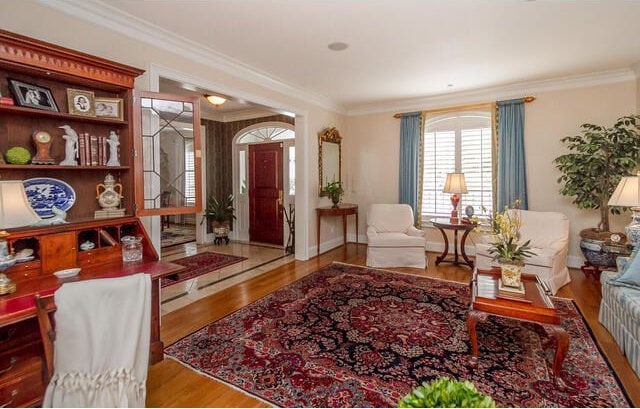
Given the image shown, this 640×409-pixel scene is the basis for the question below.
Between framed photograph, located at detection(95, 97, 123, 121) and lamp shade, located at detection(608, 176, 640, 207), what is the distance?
15.1ft

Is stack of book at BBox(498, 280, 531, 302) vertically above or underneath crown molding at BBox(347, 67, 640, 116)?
underneath

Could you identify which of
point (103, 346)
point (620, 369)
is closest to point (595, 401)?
point (620, 369)

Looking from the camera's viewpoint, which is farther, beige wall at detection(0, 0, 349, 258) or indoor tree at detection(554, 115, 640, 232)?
indoor tree at detection(554, 115, 640, 232)

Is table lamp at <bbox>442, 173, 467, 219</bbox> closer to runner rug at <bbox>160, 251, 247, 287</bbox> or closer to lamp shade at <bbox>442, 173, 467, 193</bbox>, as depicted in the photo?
lamp shade at <bbox>442, 173, 467, 193</bbox>

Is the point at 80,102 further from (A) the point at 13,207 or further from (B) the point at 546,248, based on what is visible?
(B) the point at 546,248

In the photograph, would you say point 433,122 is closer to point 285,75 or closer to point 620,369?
point 285,75

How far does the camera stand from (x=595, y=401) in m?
1.92

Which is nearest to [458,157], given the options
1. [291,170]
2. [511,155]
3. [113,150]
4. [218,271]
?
[511,155]

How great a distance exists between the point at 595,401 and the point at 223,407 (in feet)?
7.38

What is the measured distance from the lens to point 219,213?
6.47 meters

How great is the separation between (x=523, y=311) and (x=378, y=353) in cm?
108

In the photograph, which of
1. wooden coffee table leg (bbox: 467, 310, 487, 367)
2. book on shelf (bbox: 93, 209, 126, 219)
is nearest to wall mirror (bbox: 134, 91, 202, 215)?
book on shelf (bbox: 93, 209, 126, 219)

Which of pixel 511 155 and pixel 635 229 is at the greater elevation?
pixel 511 155

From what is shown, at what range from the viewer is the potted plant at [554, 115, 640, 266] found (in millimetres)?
3936
